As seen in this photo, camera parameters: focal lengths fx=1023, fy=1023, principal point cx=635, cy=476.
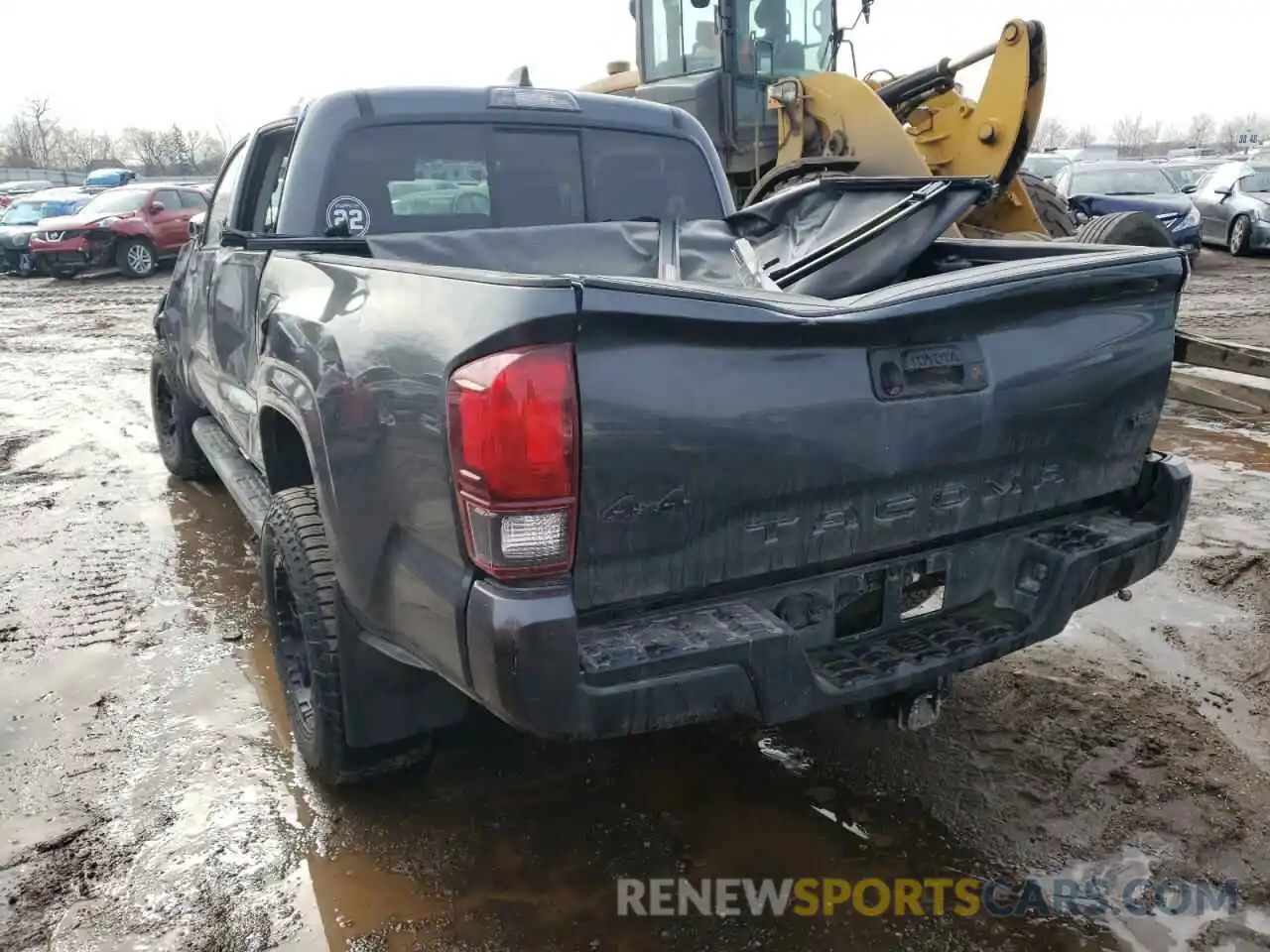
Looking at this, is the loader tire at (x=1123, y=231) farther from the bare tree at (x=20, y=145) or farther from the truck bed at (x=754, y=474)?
the bare tree at (x=20, y=145)

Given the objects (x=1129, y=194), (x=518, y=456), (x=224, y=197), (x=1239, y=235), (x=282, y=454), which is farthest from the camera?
(x=1239, y=235)

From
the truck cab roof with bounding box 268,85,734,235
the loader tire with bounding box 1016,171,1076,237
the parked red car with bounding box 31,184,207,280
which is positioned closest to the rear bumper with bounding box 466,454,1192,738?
the truck cab roof with bounding box 268,85,734,235

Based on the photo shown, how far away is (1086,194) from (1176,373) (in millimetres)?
10174

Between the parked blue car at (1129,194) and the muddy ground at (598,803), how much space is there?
505 inches

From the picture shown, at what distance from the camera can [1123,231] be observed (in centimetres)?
781

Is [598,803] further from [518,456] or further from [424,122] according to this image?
[424,122]

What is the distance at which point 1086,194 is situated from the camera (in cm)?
1593

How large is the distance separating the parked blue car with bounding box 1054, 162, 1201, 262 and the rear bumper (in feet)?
46.2

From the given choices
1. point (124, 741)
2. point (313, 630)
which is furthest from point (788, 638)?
point (124, 741)

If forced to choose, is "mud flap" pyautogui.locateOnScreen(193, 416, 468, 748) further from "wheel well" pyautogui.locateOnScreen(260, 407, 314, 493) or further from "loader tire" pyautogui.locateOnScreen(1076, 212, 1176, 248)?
"loader tire" pyautogui.locateOnScreen(1076, 212, 1176, 248)

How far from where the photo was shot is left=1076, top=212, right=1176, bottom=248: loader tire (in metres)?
7.63

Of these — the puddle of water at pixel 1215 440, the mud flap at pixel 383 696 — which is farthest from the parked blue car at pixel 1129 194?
the mud flap at pixel 383 696

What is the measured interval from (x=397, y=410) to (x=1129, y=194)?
1670cm

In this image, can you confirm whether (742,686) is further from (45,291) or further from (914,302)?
(45,291)
